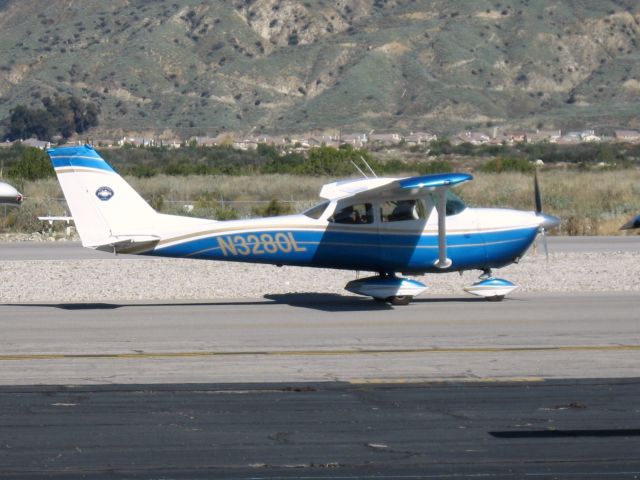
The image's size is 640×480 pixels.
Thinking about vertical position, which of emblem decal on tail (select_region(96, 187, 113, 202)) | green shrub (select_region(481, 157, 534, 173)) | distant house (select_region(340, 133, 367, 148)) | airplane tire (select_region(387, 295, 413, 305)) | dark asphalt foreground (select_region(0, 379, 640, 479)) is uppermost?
distant house (select_region(340, 133, 367, 148))

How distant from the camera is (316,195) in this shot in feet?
142

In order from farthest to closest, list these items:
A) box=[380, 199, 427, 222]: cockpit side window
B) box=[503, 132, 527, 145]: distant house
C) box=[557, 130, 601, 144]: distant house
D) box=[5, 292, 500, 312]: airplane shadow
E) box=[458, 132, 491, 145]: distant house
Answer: box=[503, 132, 527, 145]: distant house → box=[458, 132, 491, 145]: distant house → box=[557, 130, 601, 144]: distant house → box=[5, 292, 500, 312]: airplane shadow → box=[380, 199, 427, 222]: cockpit side window

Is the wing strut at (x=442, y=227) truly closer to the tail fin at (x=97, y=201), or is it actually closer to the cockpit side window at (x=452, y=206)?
the cockpit side window at (x=452, y=206)

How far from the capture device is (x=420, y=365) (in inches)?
458

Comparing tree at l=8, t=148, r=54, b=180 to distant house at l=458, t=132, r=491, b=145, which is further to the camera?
distant house at l=458, t=132, r=491, b=145

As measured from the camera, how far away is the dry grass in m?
35.3

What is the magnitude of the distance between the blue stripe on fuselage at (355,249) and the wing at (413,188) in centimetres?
21

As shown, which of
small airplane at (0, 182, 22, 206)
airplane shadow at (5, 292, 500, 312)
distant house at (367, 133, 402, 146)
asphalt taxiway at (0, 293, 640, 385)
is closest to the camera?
asphalt taxiway at (0, 293, 640, 385)

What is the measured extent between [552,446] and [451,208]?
916cm

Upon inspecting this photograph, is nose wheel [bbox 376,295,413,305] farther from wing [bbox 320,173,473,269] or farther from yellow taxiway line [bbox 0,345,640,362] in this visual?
yellow taxiway line [bbox 0,345,640,362]

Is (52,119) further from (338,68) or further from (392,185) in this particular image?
(392,185)

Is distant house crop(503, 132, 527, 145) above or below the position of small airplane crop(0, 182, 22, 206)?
above

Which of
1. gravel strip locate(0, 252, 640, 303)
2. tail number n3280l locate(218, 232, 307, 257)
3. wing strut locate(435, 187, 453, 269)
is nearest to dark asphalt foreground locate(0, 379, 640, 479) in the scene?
tail number n3280l locate(218, 232, 307, 257)

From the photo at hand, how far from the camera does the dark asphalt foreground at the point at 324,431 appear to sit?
7430 millimetres
